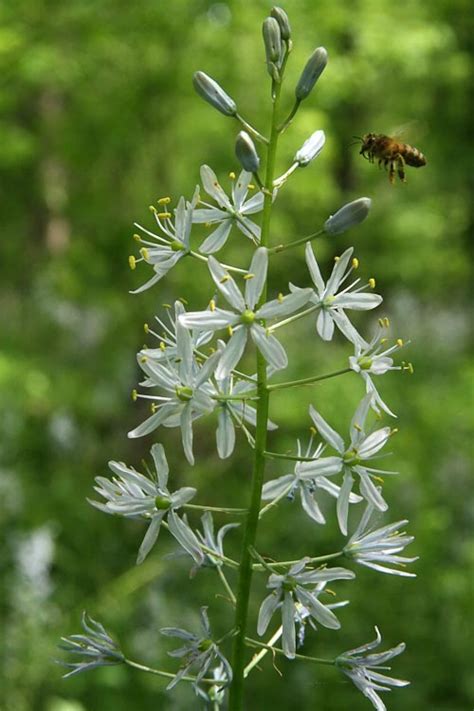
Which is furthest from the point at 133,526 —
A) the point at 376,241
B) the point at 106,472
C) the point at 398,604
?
the point at 376,241

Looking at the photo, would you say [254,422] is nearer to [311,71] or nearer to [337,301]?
[337,301]

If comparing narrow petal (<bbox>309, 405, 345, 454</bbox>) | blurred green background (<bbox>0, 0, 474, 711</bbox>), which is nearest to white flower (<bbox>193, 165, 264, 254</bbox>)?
narrow petal (<bbox>309, 405, 345, 454</bbox>)

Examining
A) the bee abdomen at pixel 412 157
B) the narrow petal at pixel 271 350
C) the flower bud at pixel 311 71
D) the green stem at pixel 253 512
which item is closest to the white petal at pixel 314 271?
the green stem at pixel 253 512

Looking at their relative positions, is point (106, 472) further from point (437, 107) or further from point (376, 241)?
point (437, 107)

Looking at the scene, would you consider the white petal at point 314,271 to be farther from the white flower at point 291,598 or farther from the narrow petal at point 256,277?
the white flower at point 291,598

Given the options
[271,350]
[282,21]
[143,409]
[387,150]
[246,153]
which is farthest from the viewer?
[143,409]

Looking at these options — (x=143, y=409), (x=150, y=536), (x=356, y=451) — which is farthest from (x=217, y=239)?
(x=143, y=409)

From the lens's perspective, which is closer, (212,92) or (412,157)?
(212,92)

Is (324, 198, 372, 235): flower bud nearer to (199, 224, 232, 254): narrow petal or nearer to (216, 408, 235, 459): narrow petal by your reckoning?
(199, 224, 232, 254): narrow petal
